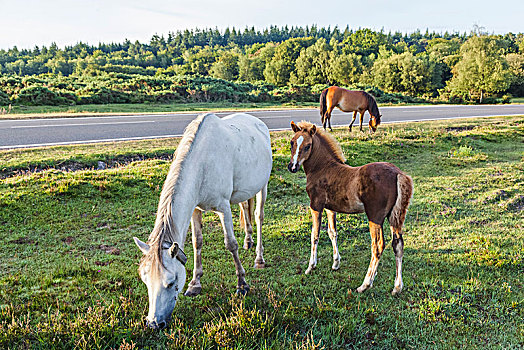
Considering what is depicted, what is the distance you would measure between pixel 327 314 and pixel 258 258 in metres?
1.63

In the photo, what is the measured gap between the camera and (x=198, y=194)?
12.4 feet

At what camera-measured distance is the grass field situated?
3359 millimetres

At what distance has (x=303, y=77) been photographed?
2264 inches

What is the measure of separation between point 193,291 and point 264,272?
113 cm

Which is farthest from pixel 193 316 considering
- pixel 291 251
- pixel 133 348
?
pixel 291 251

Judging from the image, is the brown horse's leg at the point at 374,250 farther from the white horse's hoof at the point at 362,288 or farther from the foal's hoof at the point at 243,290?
the foal's hoof at the point at 243,290

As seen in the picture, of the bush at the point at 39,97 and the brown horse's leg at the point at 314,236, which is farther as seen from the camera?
the bush at the point at 39,97

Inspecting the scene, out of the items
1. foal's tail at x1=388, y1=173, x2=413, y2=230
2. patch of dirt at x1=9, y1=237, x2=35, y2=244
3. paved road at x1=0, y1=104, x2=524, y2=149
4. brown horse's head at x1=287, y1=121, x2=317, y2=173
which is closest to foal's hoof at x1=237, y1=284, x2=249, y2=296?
brown horse's head at x1=287, y1=121, x2=317, y2=173

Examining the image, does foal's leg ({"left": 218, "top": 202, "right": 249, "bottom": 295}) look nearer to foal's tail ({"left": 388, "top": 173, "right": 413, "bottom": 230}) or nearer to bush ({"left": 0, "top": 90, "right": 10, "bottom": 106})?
foal's tail ({"left": 388, "top": 173, "right": 413, "bottom": 230})

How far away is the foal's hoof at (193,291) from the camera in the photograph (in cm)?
427

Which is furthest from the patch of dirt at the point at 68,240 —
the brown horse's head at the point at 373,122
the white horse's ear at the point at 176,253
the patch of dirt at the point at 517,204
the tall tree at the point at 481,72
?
the tall tree at the point at 481,72

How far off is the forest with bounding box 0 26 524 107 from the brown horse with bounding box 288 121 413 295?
66.9ft

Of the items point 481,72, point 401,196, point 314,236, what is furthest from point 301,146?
point 481,72

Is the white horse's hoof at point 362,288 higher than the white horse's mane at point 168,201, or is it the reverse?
the white horse's mane at point 168,201
